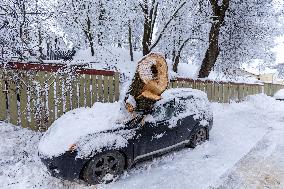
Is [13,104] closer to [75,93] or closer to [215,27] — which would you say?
[75,93]

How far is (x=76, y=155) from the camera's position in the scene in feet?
21.2

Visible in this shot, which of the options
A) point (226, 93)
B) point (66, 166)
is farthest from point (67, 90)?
point (226, 93)

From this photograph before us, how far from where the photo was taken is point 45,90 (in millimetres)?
9578

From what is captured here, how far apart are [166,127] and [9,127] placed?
4.50m

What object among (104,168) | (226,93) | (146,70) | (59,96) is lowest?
(104,168)

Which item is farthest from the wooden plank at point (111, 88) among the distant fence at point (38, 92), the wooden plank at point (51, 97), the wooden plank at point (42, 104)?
the wooden plank at point (42, 104)

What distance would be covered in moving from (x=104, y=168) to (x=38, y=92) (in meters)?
3.71

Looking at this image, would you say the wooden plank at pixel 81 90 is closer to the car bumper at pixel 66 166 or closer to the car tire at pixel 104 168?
the car tire at pixel 104 168

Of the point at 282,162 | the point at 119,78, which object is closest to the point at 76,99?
the point at 119,78

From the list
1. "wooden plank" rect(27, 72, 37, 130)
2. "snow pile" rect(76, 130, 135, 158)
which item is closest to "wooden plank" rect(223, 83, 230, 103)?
"wooden plank" rect(27, 72, 37, 130)

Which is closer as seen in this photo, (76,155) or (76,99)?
(76,155)

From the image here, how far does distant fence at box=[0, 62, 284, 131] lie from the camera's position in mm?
9336

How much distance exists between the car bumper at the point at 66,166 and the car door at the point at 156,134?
1.48 meters

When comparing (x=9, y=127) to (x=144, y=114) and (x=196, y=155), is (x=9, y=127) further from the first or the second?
(x=196, y=155)
